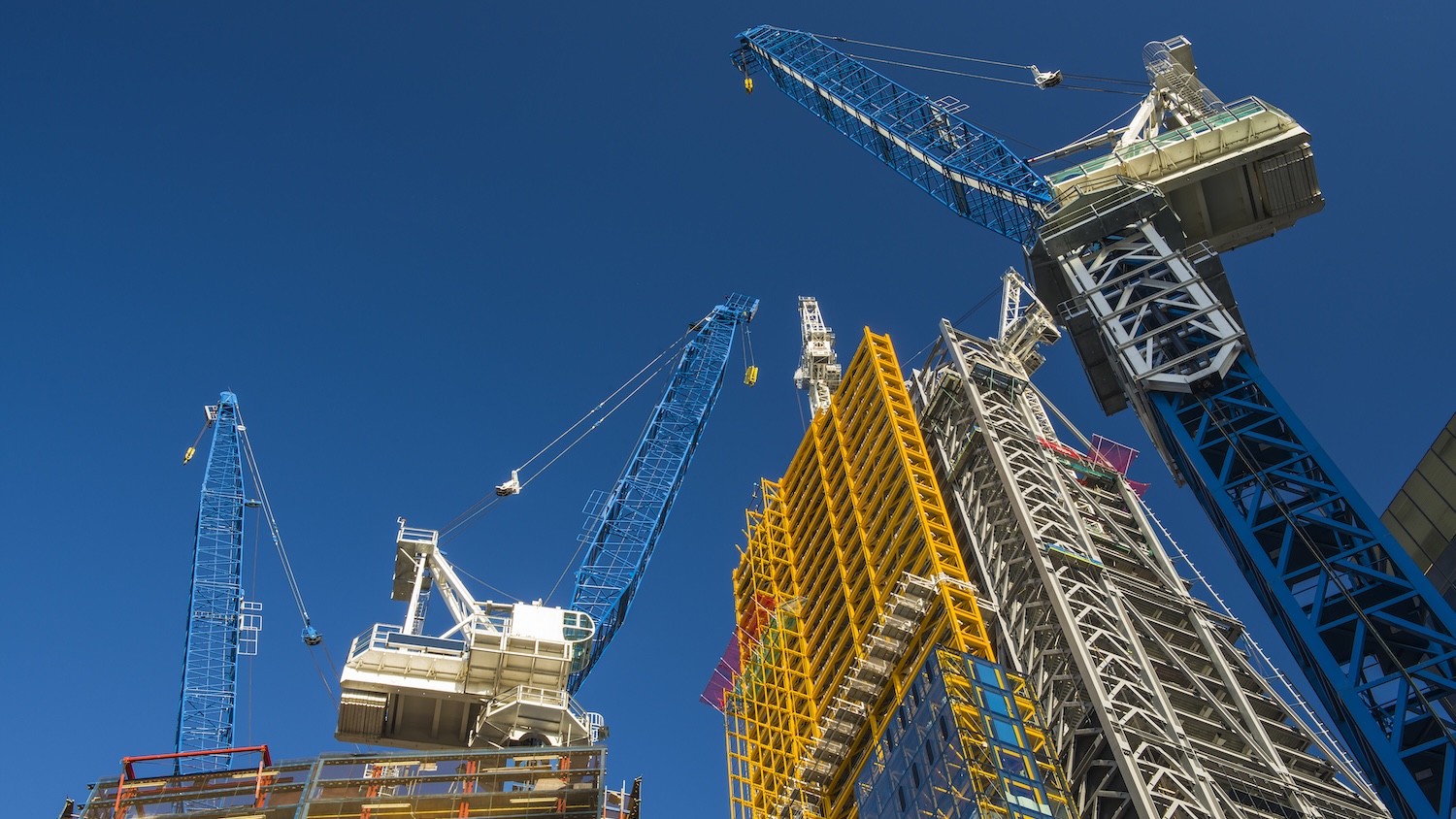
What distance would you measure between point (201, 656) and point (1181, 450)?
205ft

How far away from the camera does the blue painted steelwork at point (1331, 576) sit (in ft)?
119

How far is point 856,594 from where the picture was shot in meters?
66.4

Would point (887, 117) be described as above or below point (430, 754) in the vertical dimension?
above

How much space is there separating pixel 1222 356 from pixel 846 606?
23693mm

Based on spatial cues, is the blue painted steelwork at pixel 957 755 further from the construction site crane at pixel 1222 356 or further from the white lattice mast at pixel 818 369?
the white lattice mast at pixel 818 369

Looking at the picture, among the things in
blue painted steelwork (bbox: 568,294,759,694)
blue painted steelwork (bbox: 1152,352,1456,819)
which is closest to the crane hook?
blue painted steelwork (bbox: 568,294,759,694)

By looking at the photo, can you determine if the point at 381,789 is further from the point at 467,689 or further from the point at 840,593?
the point at 840,593

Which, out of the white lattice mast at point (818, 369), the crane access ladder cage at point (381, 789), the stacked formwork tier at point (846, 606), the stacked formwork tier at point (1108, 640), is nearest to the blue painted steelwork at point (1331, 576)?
the stacked formwork tier at point (1108, 640)

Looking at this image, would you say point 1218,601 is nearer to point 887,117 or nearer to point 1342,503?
point 1342,503

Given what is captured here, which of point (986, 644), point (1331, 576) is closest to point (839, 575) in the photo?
point (986, 644)

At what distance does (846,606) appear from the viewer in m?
65.6

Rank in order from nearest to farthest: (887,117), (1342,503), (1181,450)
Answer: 1. (1342,503)
2. (1181,450)
3. (887,117)

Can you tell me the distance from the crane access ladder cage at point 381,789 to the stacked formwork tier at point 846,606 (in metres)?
10.9

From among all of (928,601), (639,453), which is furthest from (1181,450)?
(639,453)
